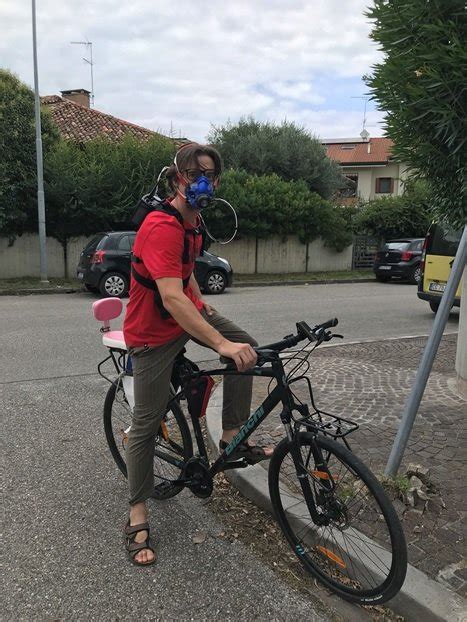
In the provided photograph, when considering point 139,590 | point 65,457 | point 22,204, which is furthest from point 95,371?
point 22,204

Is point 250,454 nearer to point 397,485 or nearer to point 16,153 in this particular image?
point 397,485

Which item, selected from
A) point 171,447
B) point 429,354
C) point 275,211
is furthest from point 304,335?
point 275,211

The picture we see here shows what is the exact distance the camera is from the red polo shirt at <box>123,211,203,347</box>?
2416mm

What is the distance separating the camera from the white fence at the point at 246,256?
17.5 meters

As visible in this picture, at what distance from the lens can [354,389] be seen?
5188 millimetres

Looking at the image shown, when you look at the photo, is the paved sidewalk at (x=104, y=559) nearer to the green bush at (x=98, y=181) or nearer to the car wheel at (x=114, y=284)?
the car wheel at (x=114, y=284)

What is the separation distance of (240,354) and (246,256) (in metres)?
19.0

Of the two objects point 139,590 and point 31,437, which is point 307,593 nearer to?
point 139,590

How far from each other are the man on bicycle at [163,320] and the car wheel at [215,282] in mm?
11767

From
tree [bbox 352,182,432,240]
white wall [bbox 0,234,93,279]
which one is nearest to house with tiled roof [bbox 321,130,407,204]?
tree [bbox 352,182,432,240]

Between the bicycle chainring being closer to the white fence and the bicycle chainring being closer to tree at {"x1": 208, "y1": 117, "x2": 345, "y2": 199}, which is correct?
the white fence

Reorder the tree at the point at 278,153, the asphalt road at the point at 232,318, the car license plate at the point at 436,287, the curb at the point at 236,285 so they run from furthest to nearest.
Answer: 1. the tree at the point at 278,153
2. the curb at the point at 236,285
3. the car license plate at the point at 436,287
4. the asphalt road at the point at 232,318

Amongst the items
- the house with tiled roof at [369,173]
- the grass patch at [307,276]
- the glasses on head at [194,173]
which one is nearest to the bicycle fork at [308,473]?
the glasses on head at [194,173]

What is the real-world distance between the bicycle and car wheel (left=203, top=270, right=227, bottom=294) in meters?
11.8
